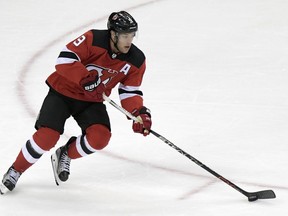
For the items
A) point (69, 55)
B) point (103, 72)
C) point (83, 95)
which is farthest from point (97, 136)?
point (69, 55)

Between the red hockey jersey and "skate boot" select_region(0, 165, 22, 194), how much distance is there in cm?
49

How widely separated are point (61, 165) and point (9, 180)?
11.3 inches

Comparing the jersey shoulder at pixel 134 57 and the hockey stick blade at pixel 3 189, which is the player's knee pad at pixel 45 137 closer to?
the hockey stick blade at pixel 3 189

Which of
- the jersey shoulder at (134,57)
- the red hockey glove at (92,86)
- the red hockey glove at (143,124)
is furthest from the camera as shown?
the jersey shoulder at (134,57)

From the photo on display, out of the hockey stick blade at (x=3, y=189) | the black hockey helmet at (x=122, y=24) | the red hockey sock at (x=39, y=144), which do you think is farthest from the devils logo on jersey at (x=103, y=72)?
the hockey stick blade at (x=3, y=189)

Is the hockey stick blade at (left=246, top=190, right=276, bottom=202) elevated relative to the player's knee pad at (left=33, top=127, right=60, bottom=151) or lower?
lower

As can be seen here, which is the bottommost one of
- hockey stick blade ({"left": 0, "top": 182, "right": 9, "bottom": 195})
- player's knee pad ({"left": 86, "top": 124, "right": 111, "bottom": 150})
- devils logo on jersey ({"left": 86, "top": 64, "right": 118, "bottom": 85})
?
hockey stick blade ({"left": 0, "top": 182, "right": 9, "bottom": 195})

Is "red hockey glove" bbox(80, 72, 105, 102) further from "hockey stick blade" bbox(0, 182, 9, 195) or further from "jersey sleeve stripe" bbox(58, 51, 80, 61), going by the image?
"hockey stick blade" bbox(0, 182, 9, 195)

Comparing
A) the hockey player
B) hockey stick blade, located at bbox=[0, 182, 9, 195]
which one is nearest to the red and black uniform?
the hockey player

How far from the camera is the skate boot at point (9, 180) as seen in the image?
4348 millimetres

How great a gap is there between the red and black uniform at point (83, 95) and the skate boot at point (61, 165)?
39 mm

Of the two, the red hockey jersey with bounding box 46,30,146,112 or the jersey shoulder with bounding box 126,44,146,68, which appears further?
the jersey shoulder with bounding box 126,44,146,68

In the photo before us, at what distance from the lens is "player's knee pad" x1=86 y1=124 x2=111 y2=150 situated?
436cm

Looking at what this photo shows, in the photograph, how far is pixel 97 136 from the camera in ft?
14.3
